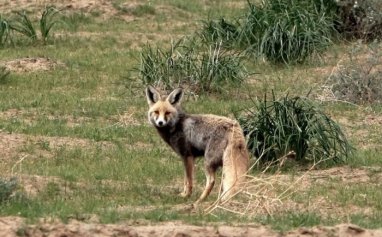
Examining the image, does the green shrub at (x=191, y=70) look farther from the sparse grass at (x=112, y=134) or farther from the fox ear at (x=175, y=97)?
the fox ear at (x=175, y=97)

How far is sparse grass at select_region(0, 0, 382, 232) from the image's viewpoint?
1124 cm

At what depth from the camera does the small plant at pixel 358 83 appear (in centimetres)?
1927

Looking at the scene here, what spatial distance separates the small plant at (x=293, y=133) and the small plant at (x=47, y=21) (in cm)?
907

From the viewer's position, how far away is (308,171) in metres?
13.8

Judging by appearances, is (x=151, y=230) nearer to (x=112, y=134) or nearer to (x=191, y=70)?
(x=112, y=134)

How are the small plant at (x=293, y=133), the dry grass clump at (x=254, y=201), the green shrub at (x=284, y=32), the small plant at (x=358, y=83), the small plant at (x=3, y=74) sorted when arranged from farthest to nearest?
the green shrub at (x=284, y=32), the small plant at (x=3, y=74), the small plant at (x=358, y=83), the small plant at (x=293, y=133), the dry grass clump at (x=254, y=201)

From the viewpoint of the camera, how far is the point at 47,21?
2488 centimetres

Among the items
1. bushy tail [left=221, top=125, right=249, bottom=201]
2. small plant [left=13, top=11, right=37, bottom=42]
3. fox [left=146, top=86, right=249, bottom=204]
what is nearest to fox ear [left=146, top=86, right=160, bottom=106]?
fox [left=146, top=86, right=249, bottom=204]

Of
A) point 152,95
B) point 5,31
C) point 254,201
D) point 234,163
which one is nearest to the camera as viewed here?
point 254,201

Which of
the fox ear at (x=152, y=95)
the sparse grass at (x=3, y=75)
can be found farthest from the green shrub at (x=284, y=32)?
the fox ear at (x=152, y=95)

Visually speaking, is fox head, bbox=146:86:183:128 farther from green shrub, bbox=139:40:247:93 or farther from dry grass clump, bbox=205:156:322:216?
green shrub, bbox=139:40:247:93

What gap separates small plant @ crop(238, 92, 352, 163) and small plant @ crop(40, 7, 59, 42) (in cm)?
907

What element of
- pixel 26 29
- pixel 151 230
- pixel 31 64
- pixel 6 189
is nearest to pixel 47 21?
pixel 26 29

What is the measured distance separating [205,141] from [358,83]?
24.6 ft
